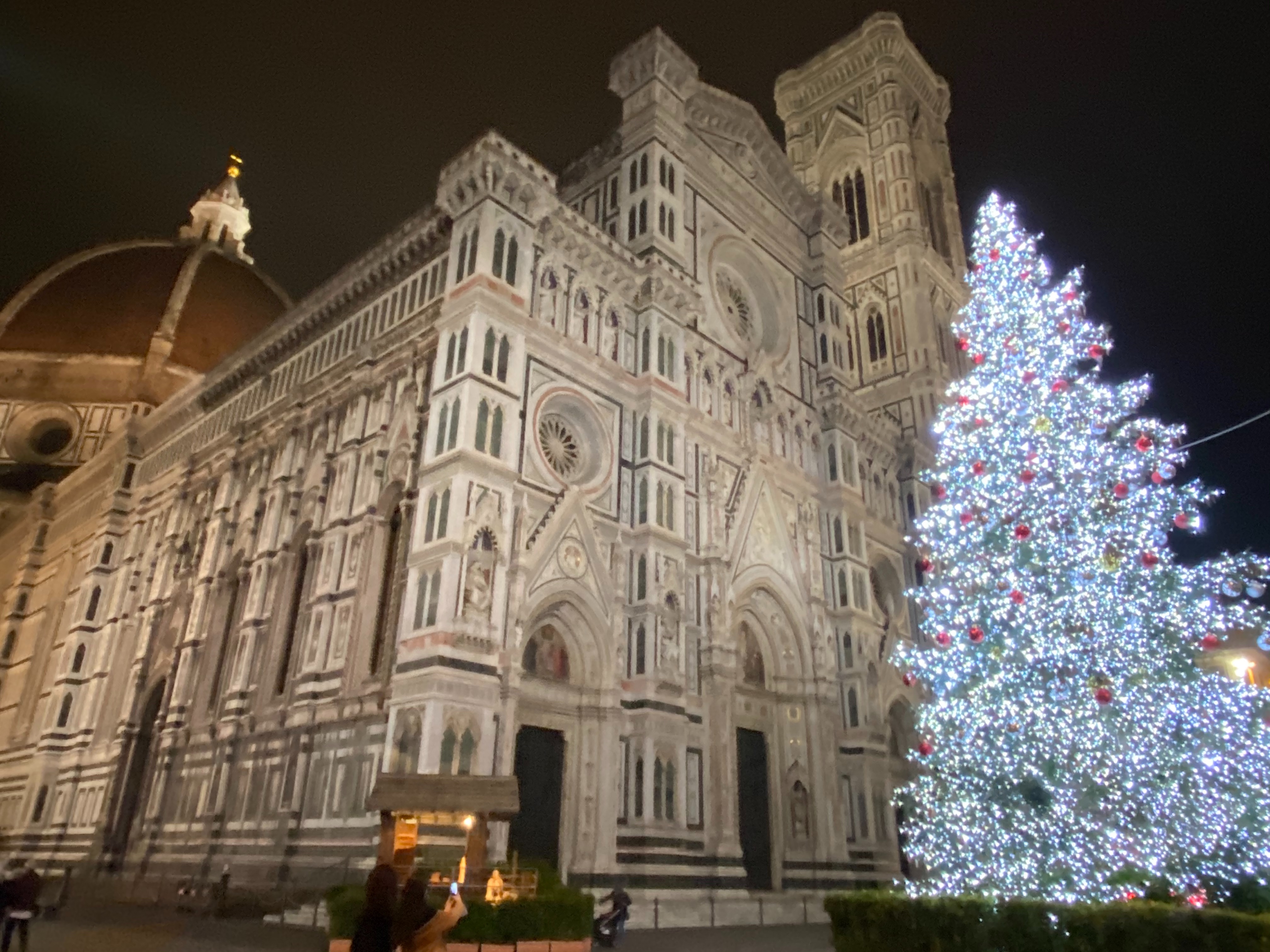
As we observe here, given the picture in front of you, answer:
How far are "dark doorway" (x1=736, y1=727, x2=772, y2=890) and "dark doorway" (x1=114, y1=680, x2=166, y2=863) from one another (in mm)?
14764

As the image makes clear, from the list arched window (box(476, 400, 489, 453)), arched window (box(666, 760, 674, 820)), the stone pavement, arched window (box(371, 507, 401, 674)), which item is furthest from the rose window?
the stone pavement

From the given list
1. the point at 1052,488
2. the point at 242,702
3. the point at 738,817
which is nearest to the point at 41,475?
the point at 242,702

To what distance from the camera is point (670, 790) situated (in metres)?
17.2

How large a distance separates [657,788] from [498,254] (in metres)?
11.2

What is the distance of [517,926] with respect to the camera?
10820 mm

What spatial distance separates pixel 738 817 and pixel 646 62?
19632mm

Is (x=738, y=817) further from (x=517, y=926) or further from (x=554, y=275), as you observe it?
(x=554, y=275)

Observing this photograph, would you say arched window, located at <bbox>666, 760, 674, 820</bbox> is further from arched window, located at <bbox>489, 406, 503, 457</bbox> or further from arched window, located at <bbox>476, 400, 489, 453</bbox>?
arched window, located at <bbox>476, 400, 489, 453</bbox>

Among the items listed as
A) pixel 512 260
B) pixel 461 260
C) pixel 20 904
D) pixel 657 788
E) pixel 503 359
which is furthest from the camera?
pixel 512 260

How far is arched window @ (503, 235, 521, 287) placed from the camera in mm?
18078

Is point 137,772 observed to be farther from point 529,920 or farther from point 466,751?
point 529,920

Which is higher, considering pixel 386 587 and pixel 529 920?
pixel 386 587

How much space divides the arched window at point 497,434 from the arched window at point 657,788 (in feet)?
22.1

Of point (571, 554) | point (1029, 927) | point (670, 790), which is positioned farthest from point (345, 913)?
point (571, 554)
